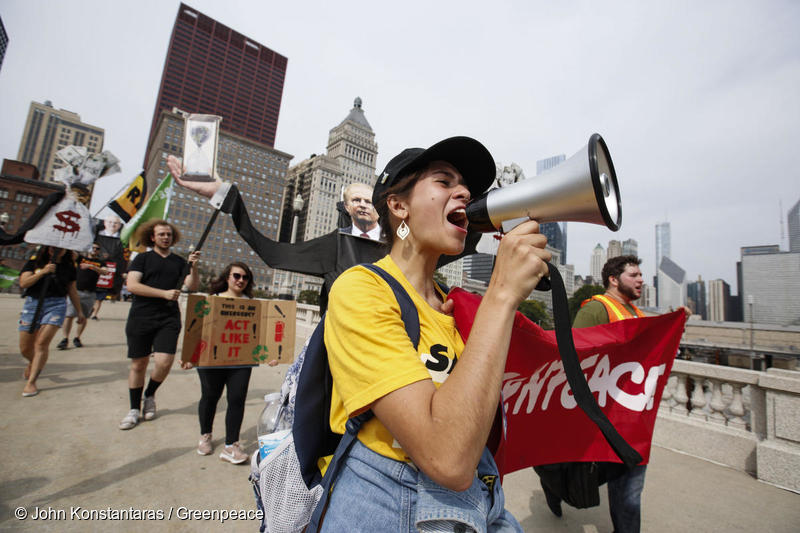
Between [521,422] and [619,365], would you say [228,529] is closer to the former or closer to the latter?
[521,422]

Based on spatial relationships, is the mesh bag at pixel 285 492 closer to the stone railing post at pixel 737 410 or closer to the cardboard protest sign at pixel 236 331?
the cardboard protest sign at pixel 236 331

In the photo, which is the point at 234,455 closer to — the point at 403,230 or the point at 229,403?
the point at 229,403

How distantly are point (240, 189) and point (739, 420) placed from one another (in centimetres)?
9823

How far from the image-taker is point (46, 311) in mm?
4531

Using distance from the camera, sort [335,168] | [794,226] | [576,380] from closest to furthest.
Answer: [576,380]
[335,168]
[794,226]

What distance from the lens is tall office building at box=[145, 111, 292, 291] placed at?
273 ft

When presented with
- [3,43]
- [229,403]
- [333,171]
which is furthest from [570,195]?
[3,43]

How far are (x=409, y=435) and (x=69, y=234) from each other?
18.5 feet

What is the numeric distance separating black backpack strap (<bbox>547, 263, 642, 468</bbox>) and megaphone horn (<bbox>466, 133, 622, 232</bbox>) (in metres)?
0.17

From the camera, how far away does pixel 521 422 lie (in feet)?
5.92

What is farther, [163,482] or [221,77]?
[221,77]

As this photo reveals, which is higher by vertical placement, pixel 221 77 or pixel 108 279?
pixel 221 77

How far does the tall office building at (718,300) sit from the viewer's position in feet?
452

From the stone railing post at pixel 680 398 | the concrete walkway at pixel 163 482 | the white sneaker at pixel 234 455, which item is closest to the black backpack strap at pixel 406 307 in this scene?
the concrete walkway at pixel 163 482
